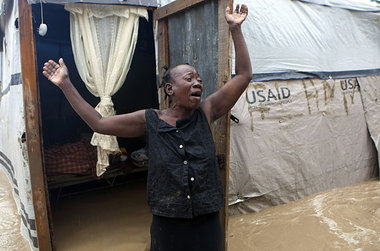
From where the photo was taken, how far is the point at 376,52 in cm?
529

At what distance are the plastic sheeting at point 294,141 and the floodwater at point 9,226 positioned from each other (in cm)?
262

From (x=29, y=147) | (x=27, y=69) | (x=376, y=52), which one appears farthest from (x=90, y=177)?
(x=376, y=52)

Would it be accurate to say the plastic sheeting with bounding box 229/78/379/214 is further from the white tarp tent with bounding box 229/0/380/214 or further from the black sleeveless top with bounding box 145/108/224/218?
the black sleeveless top with bounding box 145/108/224/218

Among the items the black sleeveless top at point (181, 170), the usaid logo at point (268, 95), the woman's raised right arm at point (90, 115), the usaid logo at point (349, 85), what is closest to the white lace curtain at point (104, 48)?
the woman's raised right arm at point (90, 115)

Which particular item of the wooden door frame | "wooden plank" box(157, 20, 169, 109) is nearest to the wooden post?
"wooden plank" box(157, 20, 169, 109)

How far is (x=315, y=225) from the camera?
371cm

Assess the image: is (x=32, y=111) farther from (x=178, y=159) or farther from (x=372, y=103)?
(x=372, y=103)

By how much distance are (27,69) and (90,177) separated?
6.61 ft

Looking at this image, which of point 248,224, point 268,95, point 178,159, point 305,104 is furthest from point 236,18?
point 305,104

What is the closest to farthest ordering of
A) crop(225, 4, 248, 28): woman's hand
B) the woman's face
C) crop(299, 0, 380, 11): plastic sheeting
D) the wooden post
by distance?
the woman's face, crop(225, 4, 248, 28): woman's hand, the wooden post, crop(299, 0, 380, 11): plastic sheeting

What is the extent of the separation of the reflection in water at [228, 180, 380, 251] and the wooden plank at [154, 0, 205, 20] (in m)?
2.62

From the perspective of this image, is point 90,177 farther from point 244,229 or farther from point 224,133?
point 224,133

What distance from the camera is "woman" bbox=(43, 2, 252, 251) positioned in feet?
5.16

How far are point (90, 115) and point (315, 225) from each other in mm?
3296
